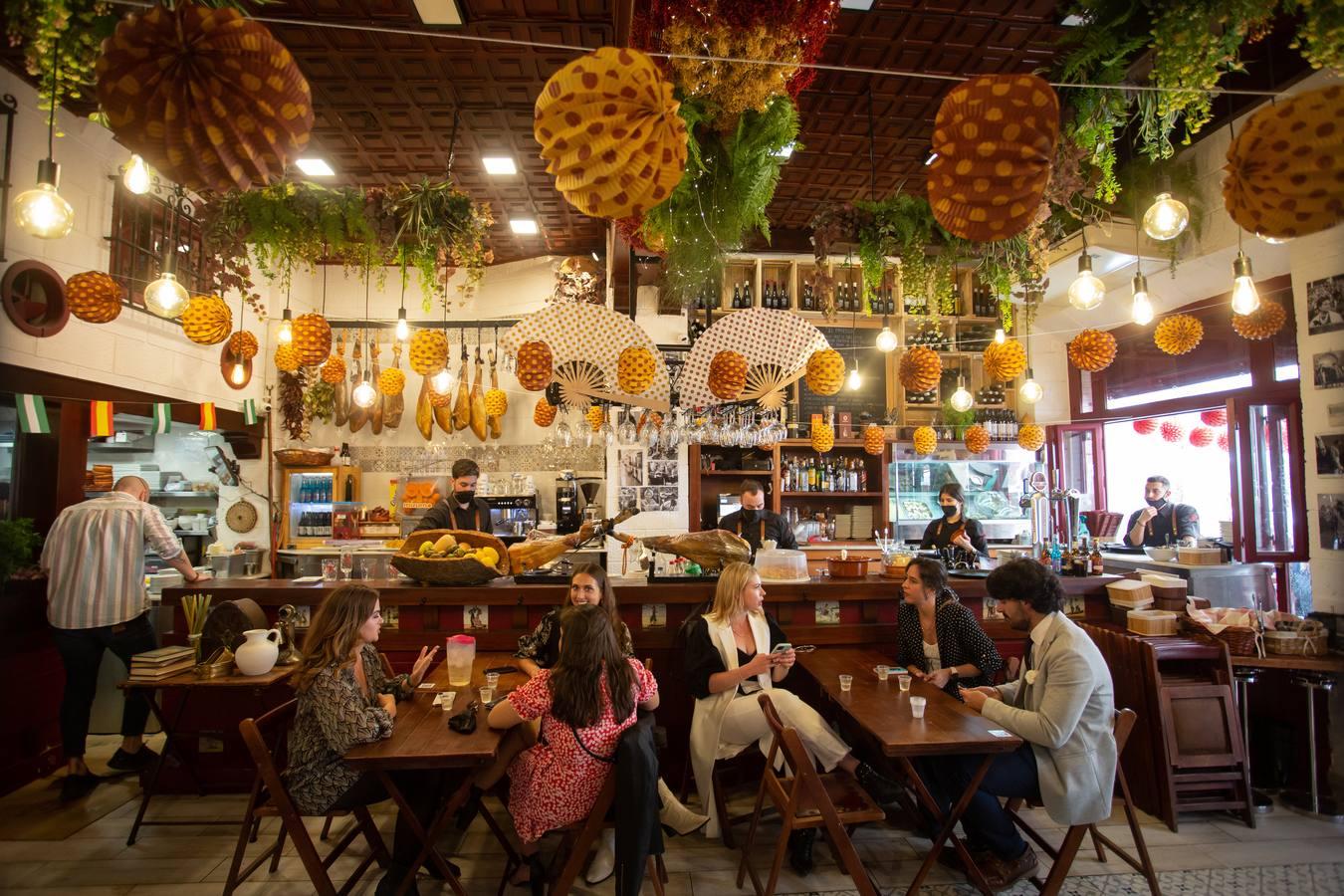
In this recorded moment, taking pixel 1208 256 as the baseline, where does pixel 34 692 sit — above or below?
below

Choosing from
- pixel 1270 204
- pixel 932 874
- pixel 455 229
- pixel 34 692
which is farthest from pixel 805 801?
pixel 34 692

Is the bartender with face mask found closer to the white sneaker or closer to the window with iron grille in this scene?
the white sneaker

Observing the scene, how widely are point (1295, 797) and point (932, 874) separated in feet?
8.28

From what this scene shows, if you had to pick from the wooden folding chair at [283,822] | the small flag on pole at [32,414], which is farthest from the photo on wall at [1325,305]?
the small flag on pole at [32,414]

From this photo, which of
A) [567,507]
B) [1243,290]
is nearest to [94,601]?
[567,507]

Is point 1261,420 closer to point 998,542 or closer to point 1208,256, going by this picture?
point 1208,256

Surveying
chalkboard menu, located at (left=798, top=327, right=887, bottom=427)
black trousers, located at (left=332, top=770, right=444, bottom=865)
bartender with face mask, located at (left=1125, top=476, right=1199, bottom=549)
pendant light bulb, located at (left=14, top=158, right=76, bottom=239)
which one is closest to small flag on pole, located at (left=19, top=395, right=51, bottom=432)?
pendant light bulb, located at (left=14, top=158, right=76, bottom=239)

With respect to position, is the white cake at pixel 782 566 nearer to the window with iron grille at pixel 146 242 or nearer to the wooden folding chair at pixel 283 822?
the wooden folding chair at pixel 283 822

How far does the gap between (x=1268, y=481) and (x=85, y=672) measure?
9070 mm

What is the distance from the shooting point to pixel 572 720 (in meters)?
2.67

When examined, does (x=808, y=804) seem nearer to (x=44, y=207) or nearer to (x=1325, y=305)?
(x=44, y=207)

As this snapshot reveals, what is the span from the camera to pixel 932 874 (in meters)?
3.26

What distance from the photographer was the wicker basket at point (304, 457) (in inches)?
299

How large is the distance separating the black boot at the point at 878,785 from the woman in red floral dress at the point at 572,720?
1.25 m
